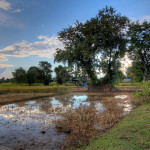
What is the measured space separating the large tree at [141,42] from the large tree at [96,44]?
700 centimetres

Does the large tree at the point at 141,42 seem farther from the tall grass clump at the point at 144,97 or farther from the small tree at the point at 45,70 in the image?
the small tree at the point at 45,70

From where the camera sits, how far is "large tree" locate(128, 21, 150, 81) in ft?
106

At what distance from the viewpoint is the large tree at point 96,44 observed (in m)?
26.2

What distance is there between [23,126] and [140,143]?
4.85 meters

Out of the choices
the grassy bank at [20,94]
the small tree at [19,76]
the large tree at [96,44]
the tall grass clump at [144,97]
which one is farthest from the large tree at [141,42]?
the small tree at [19,76]

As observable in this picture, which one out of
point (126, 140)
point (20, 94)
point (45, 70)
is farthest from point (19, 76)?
point (126, 140)

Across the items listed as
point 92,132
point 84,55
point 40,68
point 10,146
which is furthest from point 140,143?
point 40,68

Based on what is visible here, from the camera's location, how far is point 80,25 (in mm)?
29141

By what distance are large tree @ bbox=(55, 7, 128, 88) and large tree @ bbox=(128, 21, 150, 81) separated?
7.00 metres

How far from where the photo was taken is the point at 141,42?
3309cm

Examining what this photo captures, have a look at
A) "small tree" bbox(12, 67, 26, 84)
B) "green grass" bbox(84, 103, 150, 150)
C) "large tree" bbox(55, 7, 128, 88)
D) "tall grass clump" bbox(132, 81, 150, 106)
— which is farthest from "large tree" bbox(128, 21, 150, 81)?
"small tree" bbox(12, 67, 26, 84)

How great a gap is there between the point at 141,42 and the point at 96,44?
1276 centimetres

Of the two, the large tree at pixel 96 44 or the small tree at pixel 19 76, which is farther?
the small tree at pixel 19 76

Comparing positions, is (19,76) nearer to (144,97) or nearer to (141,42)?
(141,42)
